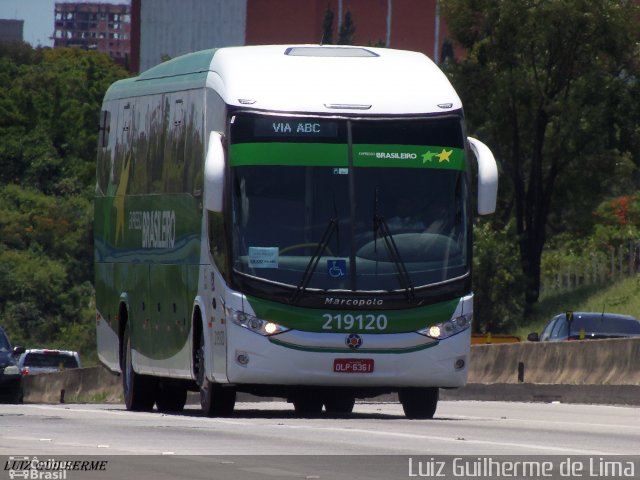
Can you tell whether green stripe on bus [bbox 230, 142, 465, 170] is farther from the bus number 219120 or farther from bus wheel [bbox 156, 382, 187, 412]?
bus wheel [bbox 156, 382, 187, 412]

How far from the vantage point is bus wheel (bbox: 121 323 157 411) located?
2356 centimetres

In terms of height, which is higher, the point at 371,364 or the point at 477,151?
the point at 477,151

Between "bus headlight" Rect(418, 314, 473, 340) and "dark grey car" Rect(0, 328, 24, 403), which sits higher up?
"bus headlight" Rect(418, 314, 473, 340)

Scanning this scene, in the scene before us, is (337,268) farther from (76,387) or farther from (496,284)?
(496,284)

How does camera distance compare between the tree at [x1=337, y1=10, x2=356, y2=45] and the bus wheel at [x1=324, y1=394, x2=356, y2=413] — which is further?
the tree at [x1=337, y1=10, x2=356, y2=45]

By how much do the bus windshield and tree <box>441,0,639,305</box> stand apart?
32489mm

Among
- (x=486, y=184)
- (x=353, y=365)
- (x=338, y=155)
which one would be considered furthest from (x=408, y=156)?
(x=353, y=365)

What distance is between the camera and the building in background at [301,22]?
418 feet

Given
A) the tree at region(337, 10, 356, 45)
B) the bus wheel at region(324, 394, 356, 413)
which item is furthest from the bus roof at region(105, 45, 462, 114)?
the tree at region(337, 10, 356, 45)

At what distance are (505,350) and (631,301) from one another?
1541cm

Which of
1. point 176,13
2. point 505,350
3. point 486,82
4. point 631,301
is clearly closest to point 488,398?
point 505,350

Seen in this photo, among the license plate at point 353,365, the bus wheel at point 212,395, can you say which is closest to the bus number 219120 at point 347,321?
the license plate at point 353,365

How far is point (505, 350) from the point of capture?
104 feet

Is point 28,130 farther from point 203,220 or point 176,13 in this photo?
point 203,220
